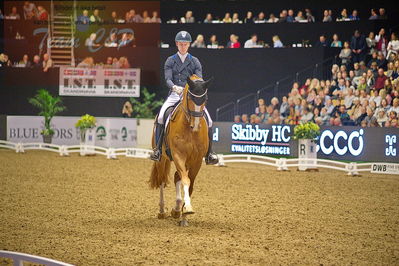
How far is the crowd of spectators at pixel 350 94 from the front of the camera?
2097 cm

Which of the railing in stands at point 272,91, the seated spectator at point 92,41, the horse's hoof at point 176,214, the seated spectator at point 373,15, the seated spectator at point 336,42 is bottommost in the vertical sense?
the horse's hoof at point 176,214

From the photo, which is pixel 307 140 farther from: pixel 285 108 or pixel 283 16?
pixel 283 16

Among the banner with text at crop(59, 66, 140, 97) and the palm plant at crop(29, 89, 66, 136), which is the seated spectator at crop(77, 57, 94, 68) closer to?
the banner with text at crop(59, 66, 140, 97)

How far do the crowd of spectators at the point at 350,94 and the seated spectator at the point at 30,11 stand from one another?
41.9 feet

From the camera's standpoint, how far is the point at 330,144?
66.0 feet

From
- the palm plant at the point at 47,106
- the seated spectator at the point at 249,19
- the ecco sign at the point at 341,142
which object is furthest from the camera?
the seated spectator at the point at 249,19

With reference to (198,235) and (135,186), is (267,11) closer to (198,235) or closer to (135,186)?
(135,186)

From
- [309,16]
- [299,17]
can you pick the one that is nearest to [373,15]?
[309,16]

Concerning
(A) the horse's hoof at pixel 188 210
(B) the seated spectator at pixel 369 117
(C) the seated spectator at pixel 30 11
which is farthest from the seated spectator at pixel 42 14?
(A) the horse's hoof at pixel 188 210

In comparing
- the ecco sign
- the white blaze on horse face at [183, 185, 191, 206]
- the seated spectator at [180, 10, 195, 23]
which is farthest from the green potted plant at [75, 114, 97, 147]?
the white blaze on horse face at [183, 185, 191, 206]

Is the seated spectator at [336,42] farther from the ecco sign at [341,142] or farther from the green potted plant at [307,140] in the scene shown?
the green potted plant at [307,140]

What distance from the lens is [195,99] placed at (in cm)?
927

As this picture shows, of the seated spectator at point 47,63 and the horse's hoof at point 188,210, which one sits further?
the seated spectator at point 47,63

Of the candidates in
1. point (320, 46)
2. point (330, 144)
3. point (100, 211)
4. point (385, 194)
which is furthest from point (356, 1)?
point (100, 211)
